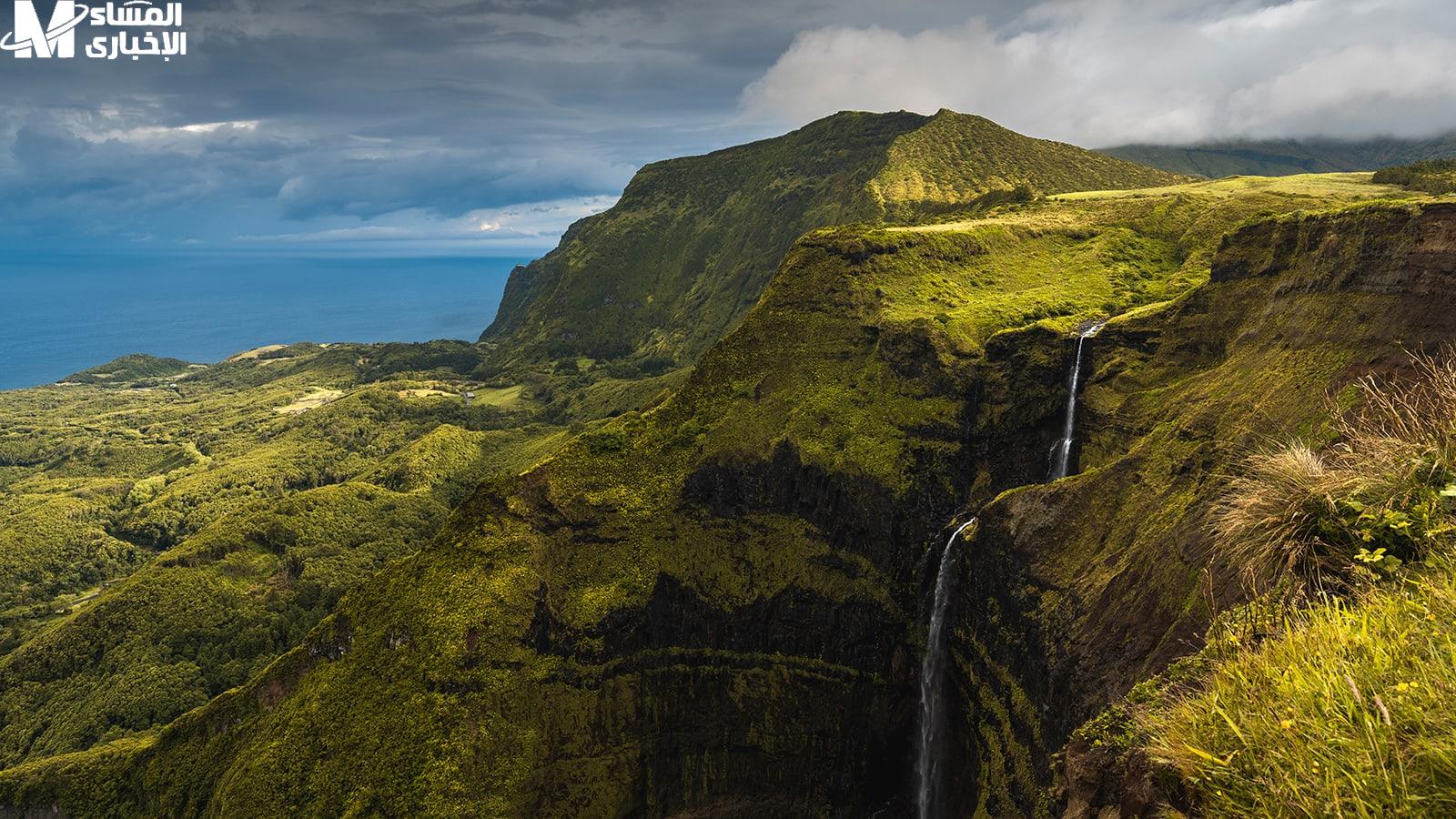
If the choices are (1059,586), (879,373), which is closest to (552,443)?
(879,373)

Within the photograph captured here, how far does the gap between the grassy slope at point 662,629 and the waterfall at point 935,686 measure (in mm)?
2606

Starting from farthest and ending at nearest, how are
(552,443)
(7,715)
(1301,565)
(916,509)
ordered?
(552,443) → (7,715) → (916,509) → (1301,565)

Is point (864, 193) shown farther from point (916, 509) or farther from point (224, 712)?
point (224, 712)

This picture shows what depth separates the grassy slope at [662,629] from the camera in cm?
5788

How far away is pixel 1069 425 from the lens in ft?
197

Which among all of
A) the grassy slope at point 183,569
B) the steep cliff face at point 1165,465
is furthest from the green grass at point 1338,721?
the grassy slope at point 183,569

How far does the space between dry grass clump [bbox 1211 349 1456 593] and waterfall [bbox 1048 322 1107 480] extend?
49.2 metres

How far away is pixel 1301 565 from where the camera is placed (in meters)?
11.4

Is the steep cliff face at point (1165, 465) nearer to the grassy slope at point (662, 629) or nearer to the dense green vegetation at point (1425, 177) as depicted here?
the grassy slope at point (662, 629)

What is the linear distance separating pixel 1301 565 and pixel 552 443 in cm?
15946

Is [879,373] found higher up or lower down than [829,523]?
higher up

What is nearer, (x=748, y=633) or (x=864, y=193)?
(x=748, y=633)

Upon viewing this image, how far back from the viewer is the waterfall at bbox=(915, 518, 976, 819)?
5575 cm

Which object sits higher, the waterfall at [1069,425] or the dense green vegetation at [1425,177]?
the dense green vegetation at [1425,177]
